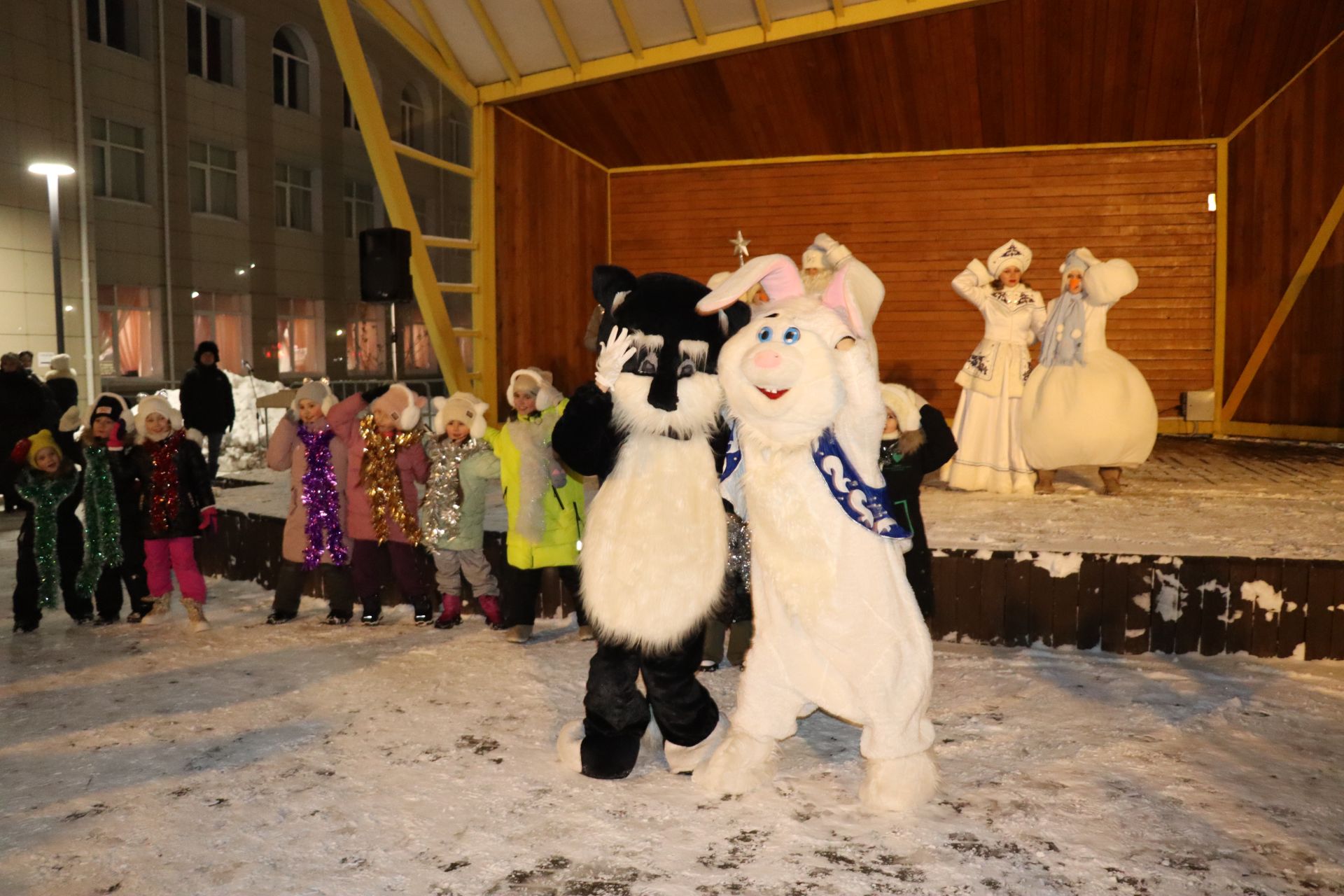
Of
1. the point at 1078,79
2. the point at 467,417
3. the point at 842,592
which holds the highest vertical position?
A: the point at 1078,79

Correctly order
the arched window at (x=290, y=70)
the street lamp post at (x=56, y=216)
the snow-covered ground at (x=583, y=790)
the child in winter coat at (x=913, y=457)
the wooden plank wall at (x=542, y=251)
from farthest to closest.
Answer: the arched window at (x=290, y=70) < the street lamp post at (x=56, y=216) < the wooden plank wall at (x=542, y=251) < the child in winter coat at (x=913, y=457) < the snow-covered ground at (x=583, y=790)

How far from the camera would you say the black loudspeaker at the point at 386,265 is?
783 centimetres

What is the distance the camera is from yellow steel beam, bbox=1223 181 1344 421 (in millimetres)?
9430

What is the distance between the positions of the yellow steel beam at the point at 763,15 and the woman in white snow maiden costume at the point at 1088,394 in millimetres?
3171

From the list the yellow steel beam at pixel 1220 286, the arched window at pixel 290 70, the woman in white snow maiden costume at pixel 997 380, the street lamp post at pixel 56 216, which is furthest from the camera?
the arched window at pixel 290 70

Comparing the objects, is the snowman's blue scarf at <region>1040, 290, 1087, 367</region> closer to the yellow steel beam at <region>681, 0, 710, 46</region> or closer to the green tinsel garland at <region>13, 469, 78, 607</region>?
the yellow steel beam at <region>681, 0, 710, 46</region>

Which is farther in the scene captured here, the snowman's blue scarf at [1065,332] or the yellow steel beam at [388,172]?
the yellow steel beam at [388,172]

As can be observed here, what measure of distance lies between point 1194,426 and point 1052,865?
32.8 ft

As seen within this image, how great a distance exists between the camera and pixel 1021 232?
11617mm

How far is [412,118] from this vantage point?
27.5 meters

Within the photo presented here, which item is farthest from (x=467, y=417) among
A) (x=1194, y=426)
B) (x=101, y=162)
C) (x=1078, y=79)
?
(x=101, y=162)

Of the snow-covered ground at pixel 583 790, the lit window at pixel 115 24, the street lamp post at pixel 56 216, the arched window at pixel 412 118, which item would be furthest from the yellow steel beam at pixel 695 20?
the arched window at pixel 412 118

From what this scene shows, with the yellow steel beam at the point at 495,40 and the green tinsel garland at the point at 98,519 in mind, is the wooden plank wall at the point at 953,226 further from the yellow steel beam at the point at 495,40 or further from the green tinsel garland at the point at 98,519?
the green tinsel garland at the point at 98,519

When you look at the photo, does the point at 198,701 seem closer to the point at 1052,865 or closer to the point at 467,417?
the point at 467,417
